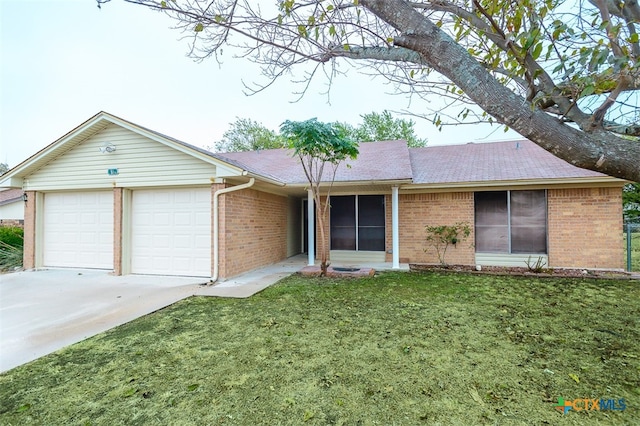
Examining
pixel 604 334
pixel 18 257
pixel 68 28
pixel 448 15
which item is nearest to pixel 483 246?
pixel 604 334

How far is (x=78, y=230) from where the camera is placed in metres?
8.48

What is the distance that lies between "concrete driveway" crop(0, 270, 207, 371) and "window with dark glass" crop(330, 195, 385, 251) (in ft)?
16.2

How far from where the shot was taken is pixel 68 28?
289 inches

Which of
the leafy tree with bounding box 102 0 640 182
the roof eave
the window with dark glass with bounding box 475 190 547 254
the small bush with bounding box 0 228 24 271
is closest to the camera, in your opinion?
the leafy tree with bounding box 102 0 640 182

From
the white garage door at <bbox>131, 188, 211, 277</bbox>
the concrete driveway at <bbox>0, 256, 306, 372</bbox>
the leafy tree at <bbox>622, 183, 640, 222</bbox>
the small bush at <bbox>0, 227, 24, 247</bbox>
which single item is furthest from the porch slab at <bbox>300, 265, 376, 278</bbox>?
the leafy tree at <bbox>622, 183, 640, 222</bbox>

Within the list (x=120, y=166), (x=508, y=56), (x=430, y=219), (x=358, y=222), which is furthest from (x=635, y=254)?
(x=120, y=166)

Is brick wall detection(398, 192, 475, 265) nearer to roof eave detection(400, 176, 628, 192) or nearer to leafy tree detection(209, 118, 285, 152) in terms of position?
roof eave detection(400, 176, 628, 192)

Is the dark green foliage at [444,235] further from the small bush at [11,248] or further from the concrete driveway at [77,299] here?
the small bush at [11,248]

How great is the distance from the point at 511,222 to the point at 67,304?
11.0m

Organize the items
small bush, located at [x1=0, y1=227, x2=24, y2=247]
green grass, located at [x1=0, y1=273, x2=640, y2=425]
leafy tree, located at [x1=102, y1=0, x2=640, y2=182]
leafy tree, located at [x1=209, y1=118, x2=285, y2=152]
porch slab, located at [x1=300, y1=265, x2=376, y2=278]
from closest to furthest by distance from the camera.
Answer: leafy tree, located at [x1=102, y1=0, x2=640, y2=182] → green grass, located at [x1=0, y1=273, x2=640, y2=425] → porch slab, located at [x1=300, y1=265, x2=376, y2=278] → small bush, located at [x1=0, y1=227, x2=24, y2=247] → leafy tree, located at [x1=209, y1=118, x2=285, y2=152]

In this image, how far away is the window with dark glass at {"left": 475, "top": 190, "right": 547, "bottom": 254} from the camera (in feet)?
28.9

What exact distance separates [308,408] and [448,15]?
16.1 ft

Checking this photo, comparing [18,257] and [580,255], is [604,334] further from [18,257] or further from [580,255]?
[18,257]

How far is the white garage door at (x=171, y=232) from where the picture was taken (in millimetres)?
7465
